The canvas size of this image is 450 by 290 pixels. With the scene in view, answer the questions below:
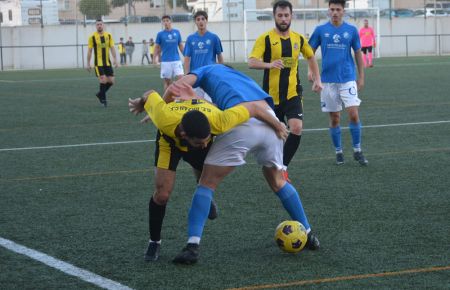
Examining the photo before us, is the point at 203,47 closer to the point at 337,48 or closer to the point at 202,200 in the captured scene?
the point at 337,48

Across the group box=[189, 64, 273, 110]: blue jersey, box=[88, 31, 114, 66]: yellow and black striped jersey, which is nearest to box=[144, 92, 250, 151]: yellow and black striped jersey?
box=[189, 64, 273, 110]: blue jersey

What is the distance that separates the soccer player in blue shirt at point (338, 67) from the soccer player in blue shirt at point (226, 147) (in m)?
5.03

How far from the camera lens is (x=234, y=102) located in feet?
21.1

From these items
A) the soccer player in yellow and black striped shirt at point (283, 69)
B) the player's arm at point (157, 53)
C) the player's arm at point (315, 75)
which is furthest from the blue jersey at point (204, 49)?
the soccer player in yellow and black striped shirt at point (283, 69)

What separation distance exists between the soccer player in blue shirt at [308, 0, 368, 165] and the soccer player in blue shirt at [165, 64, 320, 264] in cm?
503

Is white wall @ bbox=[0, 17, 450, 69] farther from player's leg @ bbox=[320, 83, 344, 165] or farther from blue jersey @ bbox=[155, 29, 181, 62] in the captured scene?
player's leg @ bbox=[320, 83, 344, 165]

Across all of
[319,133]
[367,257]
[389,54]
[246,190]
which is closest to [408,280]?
[367,257]

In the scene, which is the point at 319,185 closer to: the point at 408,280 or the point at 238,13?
the point at 408,280

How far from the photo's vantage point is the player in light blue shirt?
17.0 meters

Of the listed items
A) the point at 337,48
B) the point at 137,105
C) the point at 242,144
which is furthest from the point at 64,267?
the point at 337,48

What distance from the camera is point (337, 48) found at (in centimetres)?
1177

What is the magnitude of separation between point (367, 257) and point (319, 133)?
334 inches

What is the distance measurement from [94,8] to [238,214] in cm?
5151

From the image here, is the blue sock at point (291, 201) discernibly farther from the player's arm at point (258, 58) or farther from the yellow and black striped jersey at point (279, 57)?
the yellow and black striped jersey at point (279, 57)
